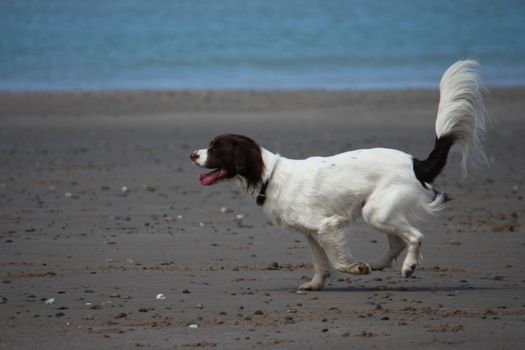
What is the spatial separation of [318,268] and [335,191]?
62cm

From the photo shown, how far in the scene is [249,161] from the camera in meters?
8.68

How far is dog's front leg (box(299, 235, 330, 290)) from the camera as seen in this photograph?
858 cm

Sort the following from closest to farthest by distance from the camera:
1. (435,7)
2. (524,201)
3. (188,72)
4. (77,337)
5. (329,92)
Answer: (77,337) < (524,201) < (329,92) < (188,72) < (435,7)

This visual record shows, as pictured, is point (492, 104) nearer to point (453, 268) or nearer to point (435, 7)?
point (453, 268)

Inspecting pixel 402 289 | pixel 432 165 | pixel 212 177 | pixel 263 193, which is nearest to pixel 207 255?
pixel 212 177

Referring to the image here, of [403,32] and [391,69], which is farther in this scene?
[403,32]

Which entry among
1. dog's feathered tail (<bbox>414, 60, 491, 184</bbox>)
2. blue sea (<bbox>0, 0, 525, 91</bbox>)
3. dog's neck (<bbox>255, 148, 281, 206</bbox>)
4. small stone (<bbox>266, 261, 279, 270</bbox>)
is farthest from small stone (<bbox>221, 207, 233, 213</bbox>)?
blue sea (<bbox>0, 0, 525, 91</bbox>)

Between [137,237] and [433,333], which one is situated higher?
[433,333]

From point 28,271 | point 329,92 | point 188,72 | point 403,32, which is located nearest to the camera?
point 28,271

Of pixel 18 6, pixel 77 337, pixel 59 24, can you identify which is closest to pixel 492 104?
pixel 77 337

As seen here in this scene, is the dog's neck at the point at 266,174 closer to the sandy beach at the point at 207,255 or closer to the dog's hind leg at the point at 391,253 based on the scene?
the sandy beach at the point at 207,255

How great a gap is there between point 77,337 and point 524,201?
7.68 m

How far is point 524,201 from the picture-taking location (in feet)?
43.2

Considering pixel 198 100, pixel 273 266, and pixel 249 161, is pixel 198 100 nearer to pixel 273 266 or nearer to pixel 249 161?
pixel 273 266
